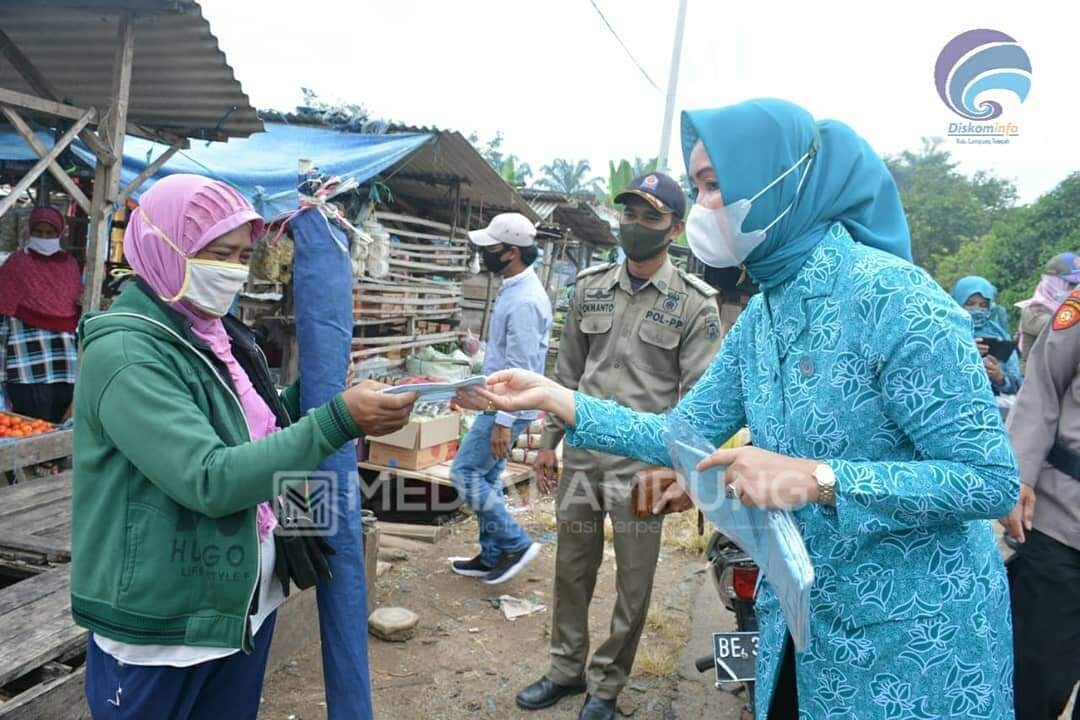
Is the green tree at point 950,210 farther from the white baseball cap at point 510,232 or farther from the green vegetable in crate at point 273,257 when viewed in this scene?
the green vegetable in crate at point 273,257

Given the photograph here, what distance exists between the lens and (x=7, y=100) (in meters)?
4.41

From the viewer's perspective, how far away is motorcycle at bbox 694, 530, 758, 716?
3.15 meters

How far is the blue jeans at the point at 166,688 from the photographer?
1746 mm

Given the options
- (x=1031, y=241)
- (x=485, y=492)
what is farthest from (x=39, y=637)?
(x=1031, y=241)

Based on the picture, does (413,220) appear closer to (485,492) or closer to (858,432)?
(485,492)

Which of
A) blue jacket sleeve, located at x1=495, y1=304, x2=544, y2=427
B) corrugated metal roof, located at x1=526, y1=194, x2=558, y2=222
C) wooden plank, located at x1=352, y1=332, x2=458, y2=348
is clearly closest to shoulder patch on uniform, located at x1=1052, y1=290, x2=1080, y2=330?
blue jacket sleeve, located at x1=495, y1=304, x2=544, y2=427

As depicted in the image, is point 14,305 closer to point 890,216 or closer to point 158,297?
point 158,297

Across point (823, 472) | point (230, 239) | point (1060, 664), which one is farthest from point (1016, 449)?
point (230, 239)

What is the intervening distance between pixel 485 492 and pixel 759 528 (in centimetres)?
353

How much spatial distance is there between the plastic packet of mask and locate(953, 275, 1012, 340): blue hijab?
5.72 meters

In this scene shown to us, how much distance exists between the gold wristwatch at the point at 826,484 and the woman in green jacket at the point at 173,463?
2.92 feet

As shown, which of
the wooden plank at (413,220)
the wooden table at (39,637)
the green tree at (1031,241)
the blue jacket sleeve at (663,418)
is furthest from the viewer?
the green tree at (1031,241)

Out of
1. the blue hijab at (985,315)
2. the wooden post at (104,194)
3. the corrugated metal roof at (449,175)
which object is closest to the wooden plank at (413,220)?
the corrugated metal roof at (449,175)

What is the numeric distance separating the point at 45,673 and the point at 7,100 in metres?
3.53
